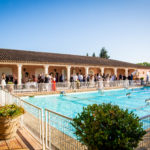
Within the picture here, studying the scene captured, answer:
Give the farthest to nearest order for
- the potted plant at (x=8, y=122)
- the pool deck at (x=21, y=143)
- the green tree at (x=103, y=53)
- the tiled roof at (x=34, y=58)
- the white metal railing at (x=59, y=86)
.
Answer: the green tree at (x=103, y=53) < the tiled roof at (x=34, y=58) < the white metal railing at (x=59, y=86) < the potted plant at (x=8, y=122) < the pool deck at (x=21, y=143)

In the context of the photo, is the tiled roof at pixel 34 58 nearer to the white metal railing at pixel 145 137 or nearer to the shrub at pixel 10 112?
the shrub at pixel 10 112

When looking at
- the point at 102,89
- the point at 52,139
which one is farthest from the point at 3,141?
the point at 102,89

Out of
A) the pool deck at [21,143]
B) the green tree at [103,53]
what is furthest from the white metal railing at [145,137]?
the green tree at [103,53]

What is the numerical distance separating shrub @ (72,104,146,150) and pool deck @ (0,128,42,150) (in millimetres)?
1968

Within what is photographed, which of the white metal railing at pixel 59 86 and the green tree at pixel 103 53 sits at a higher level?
the green tree at pixel 103 53

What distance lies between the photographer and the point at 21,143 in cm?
397

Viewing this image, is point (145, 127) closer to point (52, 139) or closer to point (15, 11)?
point (52, 139)

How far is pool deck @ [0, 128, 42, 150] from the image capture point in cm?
371

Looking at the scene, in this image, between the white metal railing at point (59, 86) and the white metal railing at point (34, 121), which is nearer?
the white metal railing at point (34, 121)

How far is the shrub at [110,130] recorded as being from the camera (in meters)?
2.11

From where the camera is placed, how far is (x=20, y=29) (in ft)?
49.9

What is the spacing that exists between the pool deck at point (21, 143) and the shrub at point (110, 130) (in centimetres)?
197

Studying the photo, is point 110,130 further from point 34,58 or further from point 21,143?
point 34,58

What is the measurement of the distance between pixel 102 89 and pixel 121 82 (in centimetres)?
425
